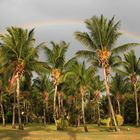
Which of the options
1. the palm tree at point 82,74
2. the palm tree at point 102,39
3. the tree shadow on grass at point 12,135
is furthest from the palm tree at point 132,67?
the tree shadow on grass at point 12,135

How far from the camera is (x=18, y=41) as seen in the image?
1618 inches

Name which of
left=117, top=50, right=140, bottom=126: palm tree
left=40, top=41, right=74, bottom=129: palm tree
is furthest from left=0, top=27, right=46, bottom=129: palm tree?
left=117, top=50, right=140, bottom=126: palm tree

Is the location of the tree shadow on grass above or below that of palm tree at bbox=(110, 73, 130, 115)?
below

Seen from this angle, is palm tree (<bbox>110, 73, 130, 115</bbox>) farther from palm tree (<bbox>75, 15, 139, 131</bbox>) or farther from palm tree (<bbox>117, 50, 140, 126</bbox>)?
palm tree (<bbox>75, 15, 139, 131</bbox>)

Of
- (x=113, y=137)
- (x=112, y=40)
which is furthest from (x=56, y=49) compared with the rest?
(x=113, y=137)

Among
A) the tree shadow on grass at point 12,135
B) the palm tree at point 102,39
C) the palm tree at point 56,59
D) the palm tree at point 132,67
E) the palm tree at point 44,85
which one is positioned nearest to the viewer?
the tree shadow on grass at point 12,135

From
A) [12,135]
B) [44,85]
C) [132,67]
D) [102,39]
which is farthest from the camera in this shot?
[44,85]

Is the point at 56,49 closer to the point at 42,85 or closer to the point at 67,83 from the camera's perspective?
the point at 67,83

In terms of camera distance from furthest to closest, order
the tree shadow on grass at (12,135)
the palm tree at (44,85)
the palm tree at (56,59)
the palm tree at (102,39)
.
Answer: the palm tree at (44,85) < the palm tree at (56,59) < the palm tree at (102,39) < the tree shadow on grass at (12,135)

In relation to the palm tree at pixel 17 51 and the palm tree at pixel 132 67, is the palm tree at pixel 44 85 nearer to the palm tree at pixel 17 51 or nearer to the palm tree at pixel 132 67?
the palm tree at pixel 132 67

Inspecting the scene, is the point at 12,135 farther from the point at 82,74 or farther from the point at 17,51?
the point at 82,74

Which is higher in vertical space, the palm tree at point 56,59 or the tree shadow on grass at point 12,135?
the palm tree at point 56,59

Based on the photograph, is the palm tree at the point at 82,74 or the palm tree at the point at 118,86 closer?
the palm tree at the point at 82,74

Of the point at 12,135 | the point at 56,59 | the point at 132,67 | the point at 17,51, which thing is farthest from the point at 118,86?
the point at 12,135
